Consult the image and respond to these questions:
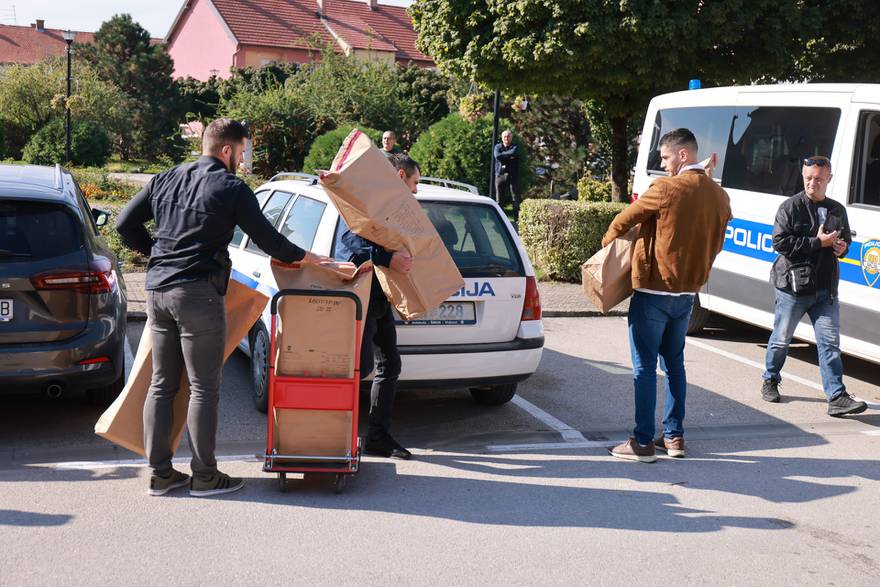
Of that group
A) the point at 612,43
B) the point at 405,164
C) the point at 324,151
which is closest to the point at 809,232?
the point at 405,164

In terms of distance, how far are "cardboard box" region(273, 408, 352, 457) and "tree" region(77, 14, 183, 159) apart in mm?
37142

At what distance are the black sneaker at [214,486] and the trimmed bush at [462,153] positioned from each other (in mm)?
16082

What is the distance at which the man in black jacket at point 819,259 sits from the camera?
6.86 metres

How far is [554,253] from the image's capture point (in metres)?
12.4

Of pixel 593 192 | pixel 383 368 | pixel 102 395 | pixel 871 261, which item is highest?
pixel 593 192

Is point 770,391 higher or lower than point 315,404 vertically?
lower

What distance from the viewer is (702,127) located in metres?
9.52

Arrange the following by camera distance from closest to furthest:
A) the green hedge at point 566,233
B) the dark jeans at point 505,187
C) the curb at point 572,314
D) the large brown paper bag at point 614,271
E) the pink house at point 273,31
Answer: the large brown paper bag at point 614,271 → the curb at point 572,314 → the green hedge at point 566,233 → the dark jeans at point 505,187 → the pink house at point 273,31

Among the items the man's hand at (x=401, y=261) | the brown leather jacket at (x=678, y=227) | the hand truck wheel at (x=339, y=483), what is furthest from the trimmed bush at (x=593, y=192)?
the hand truck wheel at (x=339, y=483)

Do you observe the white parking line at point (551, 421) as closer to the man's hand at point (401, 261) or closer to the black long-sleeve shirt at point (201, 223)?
the man's hand at point (401, 261)

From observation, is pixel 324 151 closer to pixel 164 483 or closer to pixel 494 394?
pixel 494 394

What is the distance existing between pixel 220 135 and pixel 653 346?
9.27 feet

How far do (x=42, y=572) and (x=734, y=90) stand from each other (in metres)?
7.55

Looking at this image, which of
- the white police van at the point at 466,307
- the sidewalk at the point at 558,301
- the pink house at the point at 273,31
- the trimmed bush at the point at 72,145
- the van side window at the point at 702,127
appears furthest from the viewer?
the pink house at the point at 273,31
